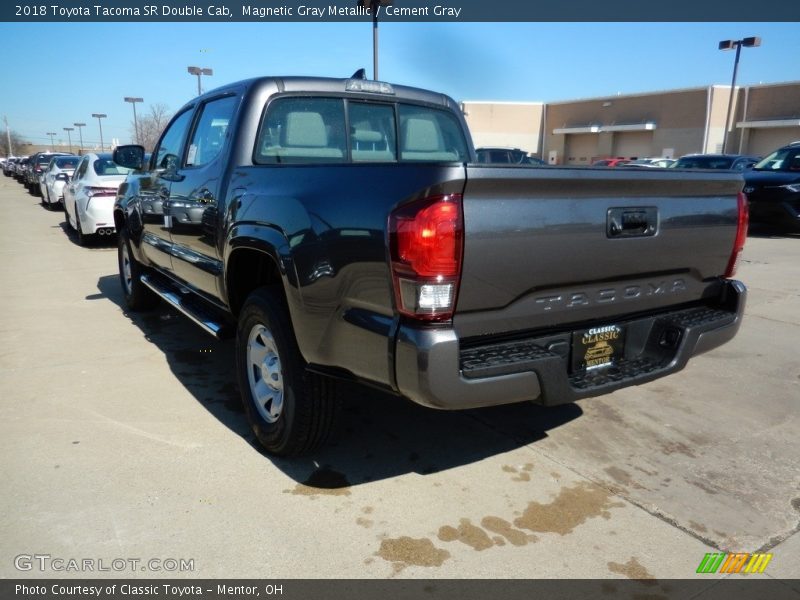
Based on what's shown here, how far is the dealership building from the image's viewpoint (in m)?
38.8

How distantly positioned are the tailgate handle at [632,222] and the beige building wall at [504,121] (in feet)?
173

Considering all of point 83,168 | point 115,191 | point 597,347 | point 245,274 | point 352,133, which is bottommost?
point 597,347

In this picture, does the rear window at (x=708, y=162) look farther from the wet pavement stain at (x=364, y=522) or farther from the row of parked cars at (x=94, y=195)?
the wet pavement stain at (x=364, y=522)

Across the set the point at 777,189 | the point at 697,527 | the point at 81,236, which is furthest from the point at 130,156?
the point at 777,189

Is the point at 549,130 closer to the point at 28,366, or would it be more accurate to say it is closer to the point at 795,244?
the point at 795,244

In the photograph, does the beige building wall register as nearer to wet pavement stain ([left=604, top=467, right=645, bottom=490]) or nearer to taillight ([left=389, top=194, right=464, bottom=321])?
wet pavement stain ([left=604, top=467, right=645, bottom=490])

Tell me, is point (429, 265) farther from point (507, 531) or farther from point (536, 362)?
point (507, 531)

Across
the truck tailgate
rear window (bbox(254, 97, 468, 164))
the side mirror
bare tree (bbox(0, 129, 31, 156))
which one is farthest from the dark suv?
bare tree (bbox(0, 129, 31, 156))

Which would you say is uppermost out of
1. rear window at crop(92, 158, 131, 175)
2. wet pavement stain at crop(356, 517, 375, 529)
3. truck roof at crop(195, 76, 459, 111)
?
truck roof at crop(195, 76, 459, 111)

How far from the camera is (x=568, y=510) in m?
2.82

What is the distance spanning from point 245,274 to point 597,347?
6.76 ft

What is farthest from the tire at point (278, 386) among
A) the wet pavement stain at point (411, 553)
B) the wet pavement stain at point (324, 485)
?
the wet pavement stain at point (411, 553)

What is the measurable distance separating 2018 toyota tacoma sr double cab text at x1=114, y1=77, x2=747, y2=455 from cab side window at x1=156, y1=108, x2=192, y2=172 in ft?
2.45

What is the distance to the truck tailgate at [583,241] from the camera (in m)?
2.34
